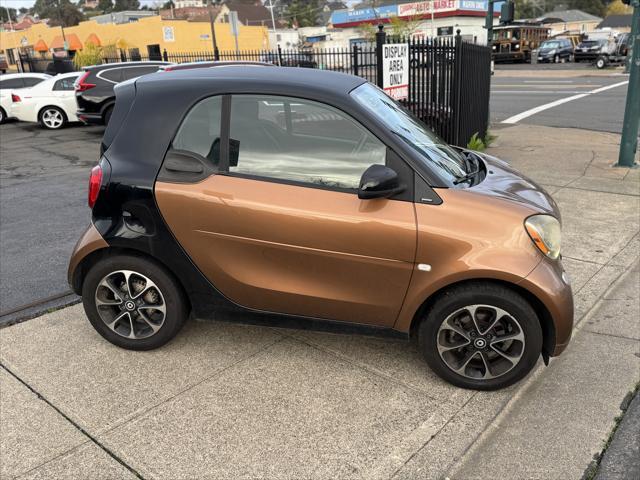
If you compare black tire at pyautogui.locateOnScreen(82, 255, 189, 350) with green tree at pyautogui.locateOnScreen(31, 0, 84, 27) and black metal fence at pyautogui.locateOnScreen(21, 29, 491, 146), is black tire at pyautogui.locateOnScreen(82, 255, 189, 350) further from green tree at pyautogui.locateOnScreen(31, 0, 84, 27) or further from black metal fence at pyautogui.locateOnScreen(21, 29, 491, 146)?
green tree at pyautogui.locateOnScreen(31, 0, 84, 27)

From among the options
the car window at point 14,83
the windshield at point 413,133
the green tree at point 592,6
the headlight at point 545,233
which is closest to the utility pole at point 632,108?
the windshield at point 413,133

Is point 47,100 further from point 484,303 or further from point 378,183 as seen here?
point 484,303

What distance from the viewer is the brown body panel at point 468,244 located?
3064 millimetres

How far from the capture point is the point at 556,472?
272cm

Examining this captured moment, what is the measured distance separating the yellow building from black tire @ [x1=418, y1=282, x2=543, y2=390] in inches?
1544

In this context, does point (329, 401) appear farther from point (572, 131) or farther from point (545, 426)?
point (572, 131)

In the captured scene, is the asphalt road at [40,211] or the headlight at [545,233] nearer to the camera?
the headlight at [545,233]

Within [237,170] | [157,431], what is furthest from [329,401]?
[237,170]

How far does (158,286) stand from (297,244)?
3.24ft

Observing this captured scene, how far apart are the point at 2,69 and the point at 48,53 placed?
18.3m

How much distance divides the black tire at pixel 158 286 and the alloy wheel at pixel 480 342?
166 cm

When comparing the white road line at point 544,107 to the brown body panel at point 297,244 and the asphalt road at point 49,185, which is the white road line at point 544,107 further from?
the brown body panel at point 297,244

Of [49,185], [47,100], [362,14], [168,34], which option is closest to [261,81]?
[49,185]

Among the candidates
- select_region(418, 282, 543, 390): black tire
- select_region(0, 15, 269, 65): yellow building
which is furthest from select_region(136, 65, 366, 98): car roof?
select_region(0, 15, 269, 65): yellow building
